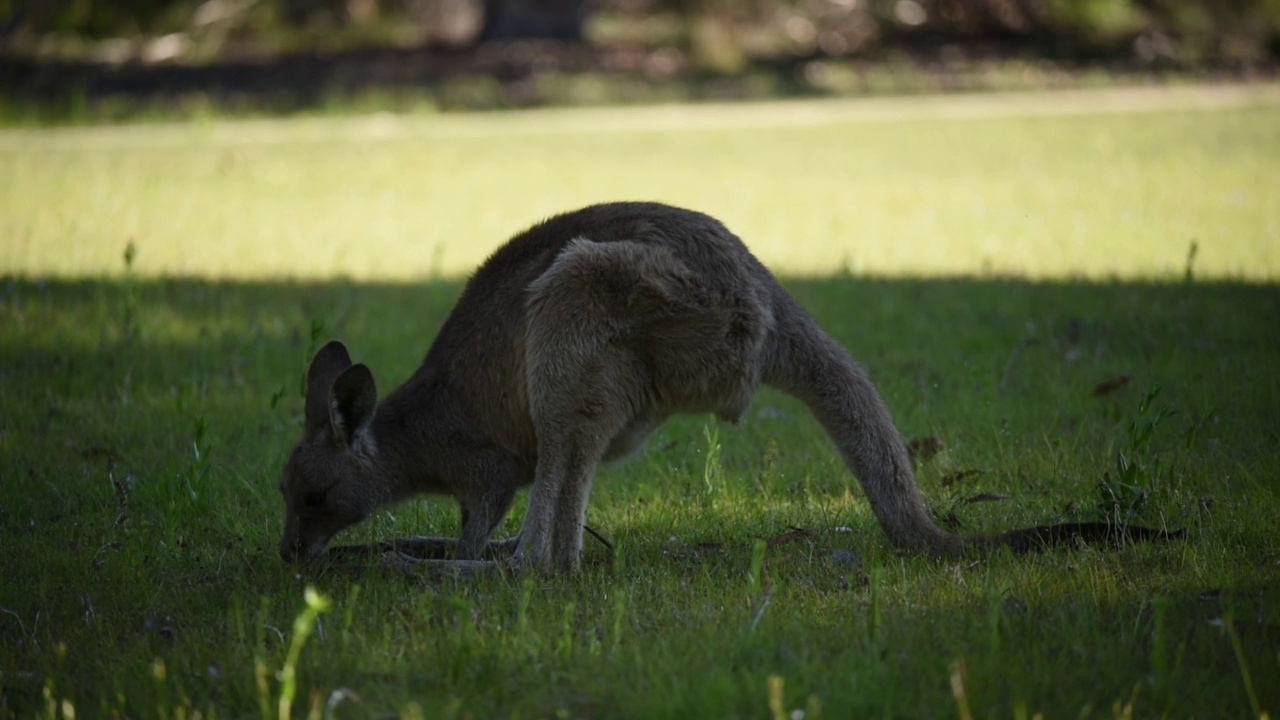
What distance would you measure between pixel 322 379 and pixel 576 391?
873 mm

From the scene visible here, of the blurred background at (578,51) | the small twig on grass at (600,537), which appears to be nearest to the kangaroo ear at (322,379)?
the small twig on grass at (600,537)

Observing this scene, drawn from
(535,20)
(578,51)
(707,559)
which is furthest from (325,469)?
(535,20)

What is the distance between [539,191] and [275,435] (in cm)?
686

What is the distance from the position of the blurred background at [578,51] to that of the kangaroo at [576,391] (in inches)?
609

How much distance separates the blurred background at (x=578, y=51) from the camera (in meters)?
20.7

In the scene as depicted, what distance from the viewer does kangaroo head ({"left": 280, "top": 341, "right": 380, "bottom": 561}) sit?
13.8 ft

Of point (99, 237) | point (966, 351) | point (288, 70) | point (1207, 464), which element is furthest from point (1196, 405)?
point (288, 70)

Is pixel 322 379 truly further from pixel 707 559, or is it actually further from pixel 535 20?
pixel 535 20

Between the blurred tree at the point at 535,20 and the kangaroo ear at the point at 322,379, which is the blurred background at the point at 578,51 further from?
the kangaroo ear at the point at 322,379

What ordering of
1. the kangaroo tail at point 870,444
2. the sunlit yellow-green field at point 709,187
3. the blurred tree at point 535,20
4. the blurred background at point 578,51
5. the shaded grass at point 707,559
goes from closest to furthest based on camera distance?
the shaded grass at point 707,559 < the kangaroo tail at point 870,444 < the sunlit yellow-green field at point 709,187 < the blurred background at point 578,51 < the blurred tree at point 535,20

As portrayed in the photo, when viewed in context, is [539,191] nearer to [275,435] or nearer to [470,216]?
[470,216]

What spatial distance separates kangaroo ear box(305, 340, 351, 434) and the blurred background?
15490 mm

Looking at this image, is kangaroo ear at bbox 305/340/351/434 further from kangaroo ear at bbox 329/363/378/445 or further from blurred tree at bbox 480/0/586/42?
blurred tree at bbox 480/0/586/42

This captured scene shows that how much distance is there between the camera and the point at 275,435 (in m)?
5.63
